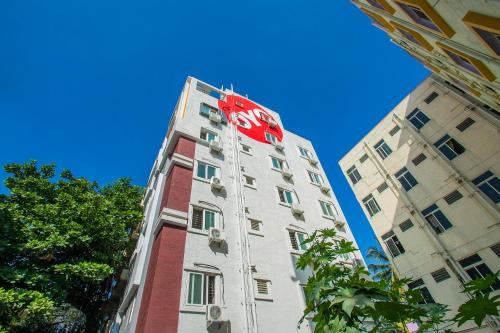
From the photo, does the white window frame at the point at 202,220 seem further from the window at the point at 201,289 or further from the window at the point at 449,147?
the window at the point at 449,147

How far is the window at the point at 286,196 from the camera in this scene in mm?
19817

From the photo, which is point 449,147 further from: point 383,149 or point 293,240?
point 293,240

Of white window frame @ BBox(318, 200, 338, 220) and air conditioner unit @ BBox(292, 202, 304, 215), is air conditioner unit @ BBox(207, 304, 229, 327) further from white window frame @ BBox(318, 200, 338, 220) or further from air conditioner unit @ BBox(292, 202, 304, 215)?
white window frame @ BBox(318, 200, 338, 220)

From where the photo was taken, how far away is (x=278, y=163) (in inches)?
910

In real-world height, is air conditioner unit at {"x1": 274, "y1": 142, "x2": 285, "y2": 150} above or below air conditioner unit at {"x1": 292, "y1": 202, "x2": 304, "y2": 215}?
above

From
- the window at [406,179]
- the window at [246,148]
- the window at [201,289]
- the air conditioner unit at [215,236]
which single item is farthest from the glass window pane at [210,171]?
the window at [406,179]

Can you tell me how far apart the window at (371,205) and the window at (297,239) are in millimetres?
12529

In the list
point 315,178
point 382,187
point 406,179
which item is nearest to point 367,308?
point 315,178

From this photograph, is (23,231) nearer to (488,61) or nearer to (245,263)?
(245,263)

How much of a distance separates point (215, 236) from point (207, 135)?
33.0 feet

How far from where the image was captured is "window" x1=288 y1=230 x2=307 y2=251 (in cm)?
1658

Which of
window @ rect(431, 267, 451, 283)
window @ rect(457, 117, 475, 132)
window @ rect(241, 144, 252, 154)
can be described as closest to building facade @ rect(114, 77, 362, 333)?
window @ rect(241, 144, 252, 154)

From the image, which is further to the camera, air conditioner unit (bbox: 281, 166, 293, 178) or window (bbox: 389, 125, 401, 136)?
window (bbox: 389, 125, 401, 136)

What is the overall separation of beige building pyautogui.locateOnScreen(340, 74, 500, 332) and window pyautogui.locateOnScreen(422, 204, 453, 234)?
0.24 feet
